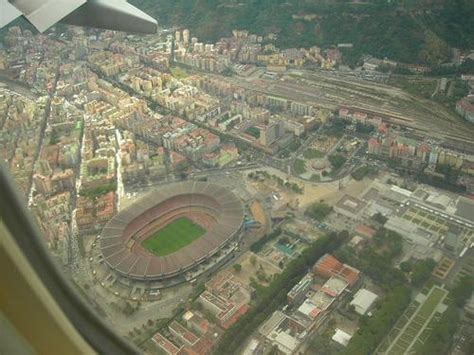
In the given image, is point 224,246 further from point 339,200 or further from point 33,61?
point 33,61

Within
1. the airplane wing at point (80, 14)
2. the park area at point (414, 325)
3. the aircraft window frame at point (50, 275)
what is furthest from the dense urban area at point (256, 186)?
the aircraft window frame at point (50, 275)

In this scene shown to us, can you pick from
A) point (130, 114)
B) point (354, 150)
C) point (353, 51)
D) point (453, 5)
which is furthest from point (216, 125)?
point (453, 5)

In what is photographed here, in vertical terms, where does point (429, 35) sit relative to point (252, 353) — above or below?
above

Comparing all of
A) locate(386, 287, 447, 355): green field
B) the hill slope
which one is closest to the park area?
locate(386, 287, 447, 355): green field

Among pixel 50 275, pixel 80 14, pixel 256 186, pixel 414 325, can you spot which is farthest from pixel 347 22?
pixel 50 275

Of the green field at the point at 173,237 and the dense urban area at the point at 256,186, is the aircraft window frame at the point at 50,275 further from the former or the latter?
the green field at the point at 173,237
